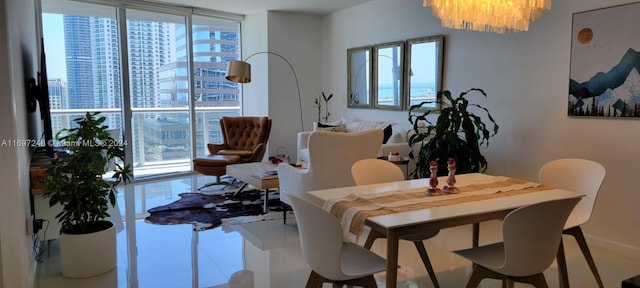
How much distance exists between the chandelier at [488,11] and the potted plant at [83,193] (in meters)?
2.32

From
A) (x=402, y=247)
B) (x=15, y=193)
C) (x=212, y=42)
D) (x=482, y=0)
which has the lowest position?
(x=402, y=247)

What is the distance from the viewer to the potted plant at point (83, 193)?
2994mm

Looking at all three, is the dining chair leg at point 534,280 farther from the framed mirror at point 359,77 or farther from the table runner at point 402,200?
the framed mirror at point 359,77

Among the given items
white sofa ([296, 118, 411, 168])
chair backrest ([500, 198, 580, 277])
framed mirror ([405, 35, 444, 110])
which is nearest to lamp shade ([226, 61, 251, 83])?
white sofa ([296, 118, 411, 168])

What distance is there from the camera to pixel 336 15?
274 inches

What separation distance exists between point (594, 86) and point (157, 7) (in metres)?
5.52

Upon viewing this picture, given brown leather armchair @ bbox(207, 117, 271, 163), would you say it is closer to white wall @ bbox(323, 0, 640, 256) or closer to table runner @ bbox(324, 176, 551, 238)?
white wall @ bbox(323, 0, 640, 256)

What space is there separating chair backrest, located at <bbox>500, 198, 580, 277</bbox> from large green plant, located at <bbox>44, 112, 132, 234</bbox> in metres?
2.50

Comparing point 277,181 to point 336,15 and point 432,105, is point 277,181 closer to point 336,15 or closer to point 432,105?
point 432,105

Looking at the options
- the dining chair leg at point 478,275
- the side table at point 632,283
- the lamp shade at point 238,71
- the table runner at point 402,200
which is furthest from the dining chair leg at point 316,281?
the lamp shade at point 238,71

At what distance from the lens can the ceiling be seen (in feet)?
20.5

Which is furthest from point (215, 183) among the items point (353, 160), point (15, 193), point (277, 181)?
point (15, 193)

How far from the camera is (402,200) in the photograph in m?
2.36

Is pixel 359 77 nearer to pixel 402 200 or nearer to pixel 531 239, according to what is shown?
pixel 402 200
